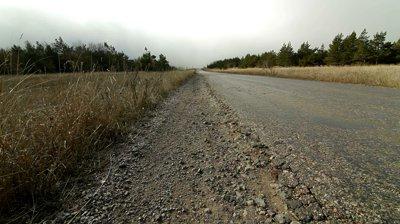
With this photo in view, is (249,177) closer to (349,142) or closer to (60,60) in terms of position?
(349,142)

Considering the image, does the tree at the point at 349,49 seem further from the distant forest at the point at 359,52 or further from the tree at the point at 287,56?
the tree at the point at 287,56

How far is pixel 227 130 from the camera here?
17.4 ft

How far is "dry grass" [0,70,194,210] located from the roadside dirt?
344 mm

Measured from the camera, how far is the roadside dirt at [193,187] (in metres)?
2.33

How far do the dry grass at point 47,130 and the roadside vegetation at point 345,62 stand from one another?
16.1m

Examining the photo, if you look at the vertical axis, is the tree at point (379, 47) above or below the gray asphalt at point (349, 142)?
above

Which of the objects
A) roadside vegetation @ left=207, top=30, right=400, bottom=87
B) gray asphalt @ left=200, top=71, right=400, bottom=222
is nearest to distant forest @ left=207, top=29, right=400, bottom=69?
roadside vegetation @ left=207, top=30, right=400, bottom=87

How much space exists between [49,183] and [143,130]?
278 centimetres

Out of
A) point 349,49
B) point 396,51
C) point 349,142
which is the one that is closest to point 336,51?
point 349,49

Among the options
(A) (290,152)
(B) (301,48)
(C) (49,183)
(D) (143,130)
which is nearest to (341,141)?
(A) (290,152)

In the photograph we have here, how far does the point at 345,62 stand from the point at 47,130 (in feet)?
176

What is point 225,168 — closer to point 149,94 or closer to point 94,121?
point 94,121

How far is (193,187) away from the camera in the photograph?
2867mm

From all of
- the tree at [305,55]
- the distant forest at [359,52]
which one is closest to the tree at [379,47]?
the distant forest at [359,52]
